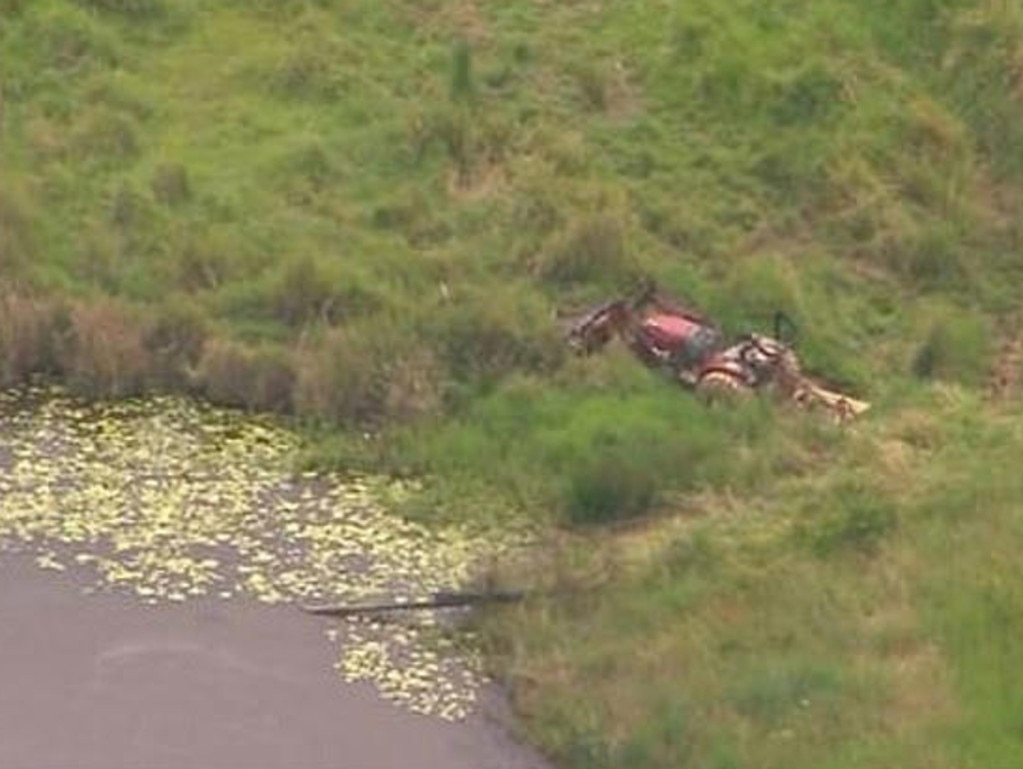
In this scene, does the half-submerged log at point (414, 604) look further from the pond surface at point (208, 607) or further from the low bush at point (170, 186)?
the low bush at point (170, 186)

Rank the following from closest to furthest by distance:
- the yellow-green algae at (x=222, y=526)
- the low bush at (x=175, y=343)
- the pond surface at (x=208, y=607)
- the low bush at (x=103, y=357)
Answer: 1. the pond surface at (x=208, y=607)
2. the yellow-green algae at (x=222, y=526)
3. the low bush at (x=103, y=357)
4. the low bush at (x=175, y=343)

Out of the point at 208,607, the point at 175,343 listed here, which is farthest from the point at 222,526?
the point at 175,343

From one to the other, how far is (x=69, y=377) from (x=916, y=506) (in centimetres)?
474

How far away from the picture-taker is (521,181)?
651 inches

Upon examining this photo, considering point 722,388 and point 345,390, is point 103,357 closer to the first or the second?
point 345,390

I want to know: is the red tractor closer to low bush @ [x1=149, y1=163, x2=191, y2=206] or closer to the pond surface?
the pond surface

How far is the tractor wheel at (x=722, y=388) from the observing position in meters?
15.0

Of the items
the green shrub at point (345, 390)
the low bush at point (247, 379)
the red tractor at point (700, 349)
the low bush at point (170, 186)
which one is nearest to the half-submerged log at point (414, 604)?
the green shrub at point (345, 390)

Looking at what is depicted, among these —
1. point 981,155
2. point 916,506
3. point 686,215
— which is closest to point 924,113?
point 981,155

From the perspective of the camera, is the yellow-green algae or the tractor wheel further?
the tractor wheel

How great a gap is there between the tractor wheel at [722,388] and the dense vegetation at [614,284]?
15cm

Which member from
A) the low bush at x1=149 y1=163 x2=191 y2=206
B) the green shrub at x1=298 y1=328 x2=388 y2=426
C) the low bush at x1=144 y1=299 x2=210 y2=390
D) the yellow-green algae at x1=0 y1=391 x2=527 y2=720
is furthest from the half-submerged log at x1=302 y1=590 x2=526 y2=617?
the low bush at x1=149 y1=163 x2=191 y2=206

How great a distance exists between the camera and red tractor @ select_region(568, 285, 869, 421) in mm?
15062

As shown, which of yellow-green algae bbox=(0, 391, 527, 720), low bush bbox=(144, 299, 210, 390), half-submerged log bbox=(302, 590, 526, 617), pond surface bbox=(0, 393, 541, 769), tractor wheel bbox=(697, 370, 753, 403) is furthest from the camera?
low bush bbox=(144, 299, 210, 390)
